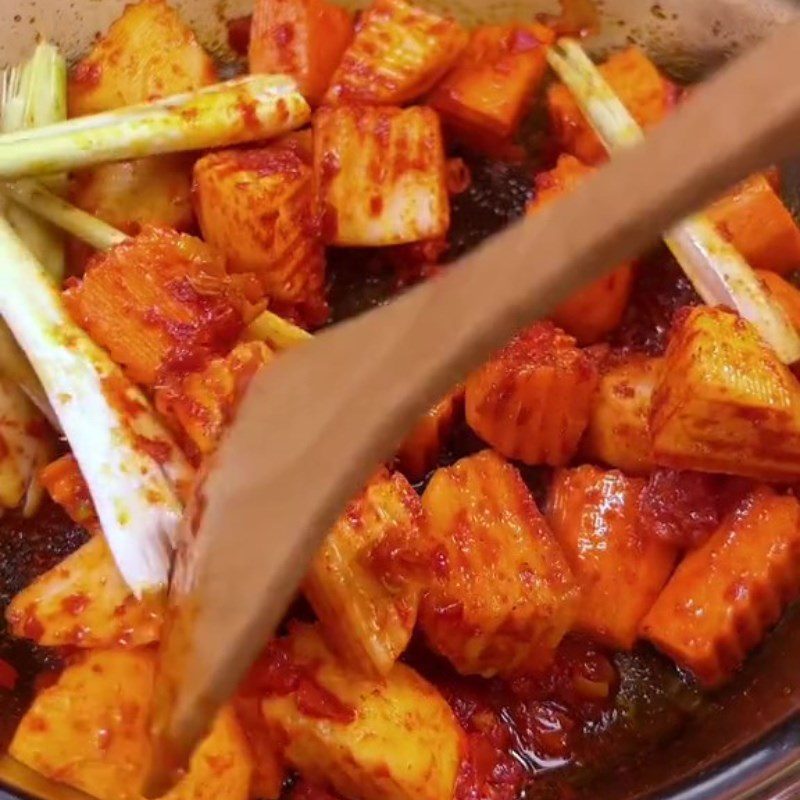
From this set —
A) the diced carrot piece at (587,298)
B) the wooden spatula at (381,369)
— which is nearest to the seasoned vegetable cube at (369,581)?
the wooden spatula at (381,369)

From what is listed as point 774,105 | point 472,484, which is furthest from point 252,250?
point 774,105

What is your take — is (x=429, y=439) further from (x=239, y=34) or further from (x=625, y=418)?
(x=239, y=34)

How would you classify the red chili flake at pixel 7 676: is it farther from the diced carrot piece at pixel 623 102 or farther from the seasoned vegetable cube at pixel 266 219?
the diced carrot piece at pixel 623 102

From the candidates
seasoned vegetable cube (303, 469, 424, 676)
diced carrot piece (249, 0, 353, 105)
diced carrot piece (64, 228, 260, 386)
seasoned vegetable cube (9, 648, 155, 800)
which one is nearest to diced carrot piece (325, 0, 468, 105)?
diced carrot piece (249, 0, 353, 105)

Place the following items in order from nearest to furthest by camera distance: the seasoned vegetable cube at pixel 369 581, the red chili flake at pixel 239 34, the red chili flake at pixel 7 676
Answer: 1. the seasoned vegetable cube at pixel 369 581
2. the red chili flake at pixel 7 676
3. the red chili flake at pixel 239 34

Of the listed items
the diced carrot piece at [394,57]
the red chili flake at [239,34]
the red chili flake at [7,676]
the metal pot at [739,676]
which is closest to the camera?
the metal pot at [739,676]

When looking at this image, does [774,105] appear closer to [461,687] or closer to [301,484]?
[301,484]

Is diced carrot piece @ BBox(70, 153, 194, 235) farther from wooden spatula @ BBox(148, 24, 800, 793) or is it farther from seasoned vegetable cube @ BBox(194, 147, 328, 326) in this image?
wooden spatula @ BBox(148, 24, 800, 793)

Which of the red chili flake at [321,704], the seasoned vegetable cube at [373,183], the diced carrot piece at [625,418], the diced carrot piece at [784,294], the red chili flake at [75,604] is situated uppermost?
the seasoned vegetable cube at [373,183]
